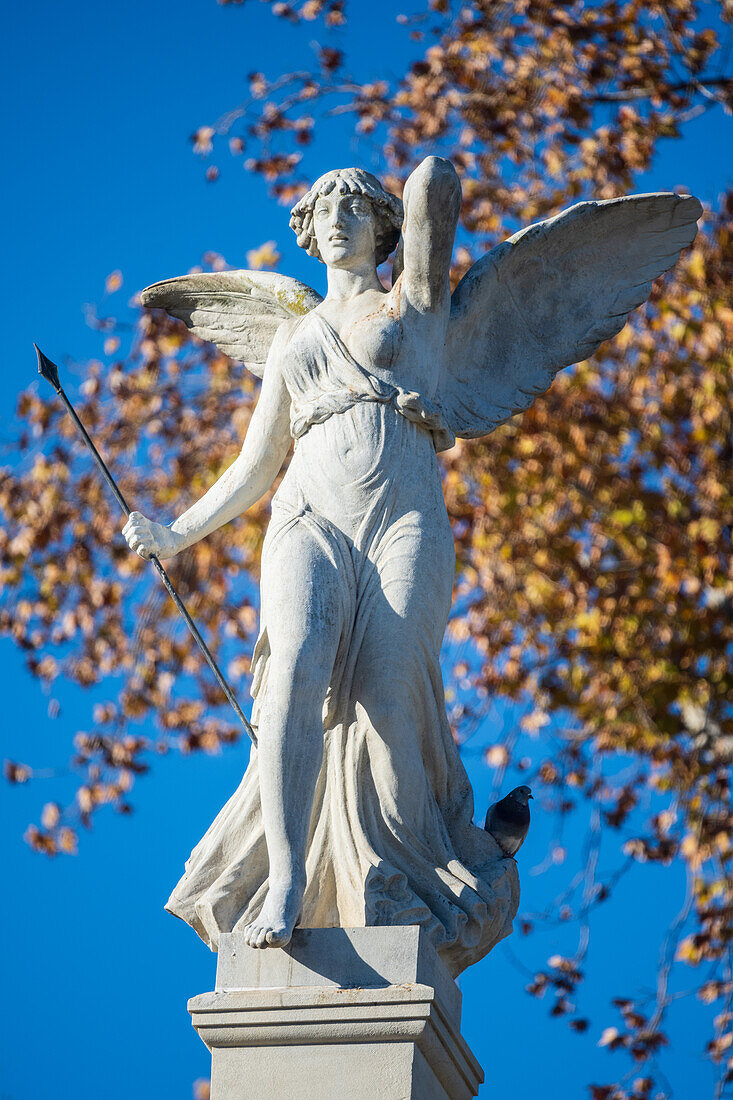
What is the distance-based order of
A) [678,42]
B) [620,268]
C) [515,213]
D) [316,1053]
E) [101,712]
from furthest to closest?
[101,712]
[515,213]
[678,42]
[620,268]
[316,1053]

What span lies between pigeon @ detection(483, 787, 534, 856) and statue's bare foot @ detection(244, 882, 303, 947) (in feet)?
2.59

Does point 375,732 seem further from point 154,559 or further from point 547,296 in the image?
point 547,296

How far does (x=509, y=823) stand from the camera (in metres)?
5.25

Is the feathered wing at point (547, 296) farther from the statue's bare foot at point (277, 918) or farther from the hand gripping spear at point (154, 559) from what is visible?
the statue's bare foot at point (277, 918)

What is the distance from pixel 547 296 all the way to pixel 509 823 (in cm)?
184

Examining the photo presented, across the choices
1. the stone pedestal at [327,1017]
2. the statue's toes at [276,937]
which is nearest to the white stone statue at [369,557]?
the statue's toes at [276,937]

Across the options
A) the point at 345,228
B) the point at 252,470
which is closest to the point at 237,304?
the point at 345,228

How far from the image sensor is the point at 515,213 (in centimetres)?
1197

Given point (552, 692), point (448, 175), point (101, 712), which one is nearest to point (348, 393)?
point (448, 175)

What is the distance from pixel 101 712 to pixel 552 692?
135 inches

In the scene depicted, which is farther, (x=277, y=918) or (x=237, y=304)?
(x=237, y=304)

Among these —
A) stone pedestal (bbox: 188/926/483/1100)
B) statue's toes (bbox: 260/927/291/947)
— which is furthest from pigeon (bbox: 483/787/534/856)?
statue's toes (bbox: 260/927/291/947)

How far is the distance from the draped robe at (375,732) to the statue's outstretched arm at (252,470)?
280mm

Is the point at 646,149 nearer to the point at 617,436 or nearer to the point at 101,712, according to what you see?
the point at 617,436
